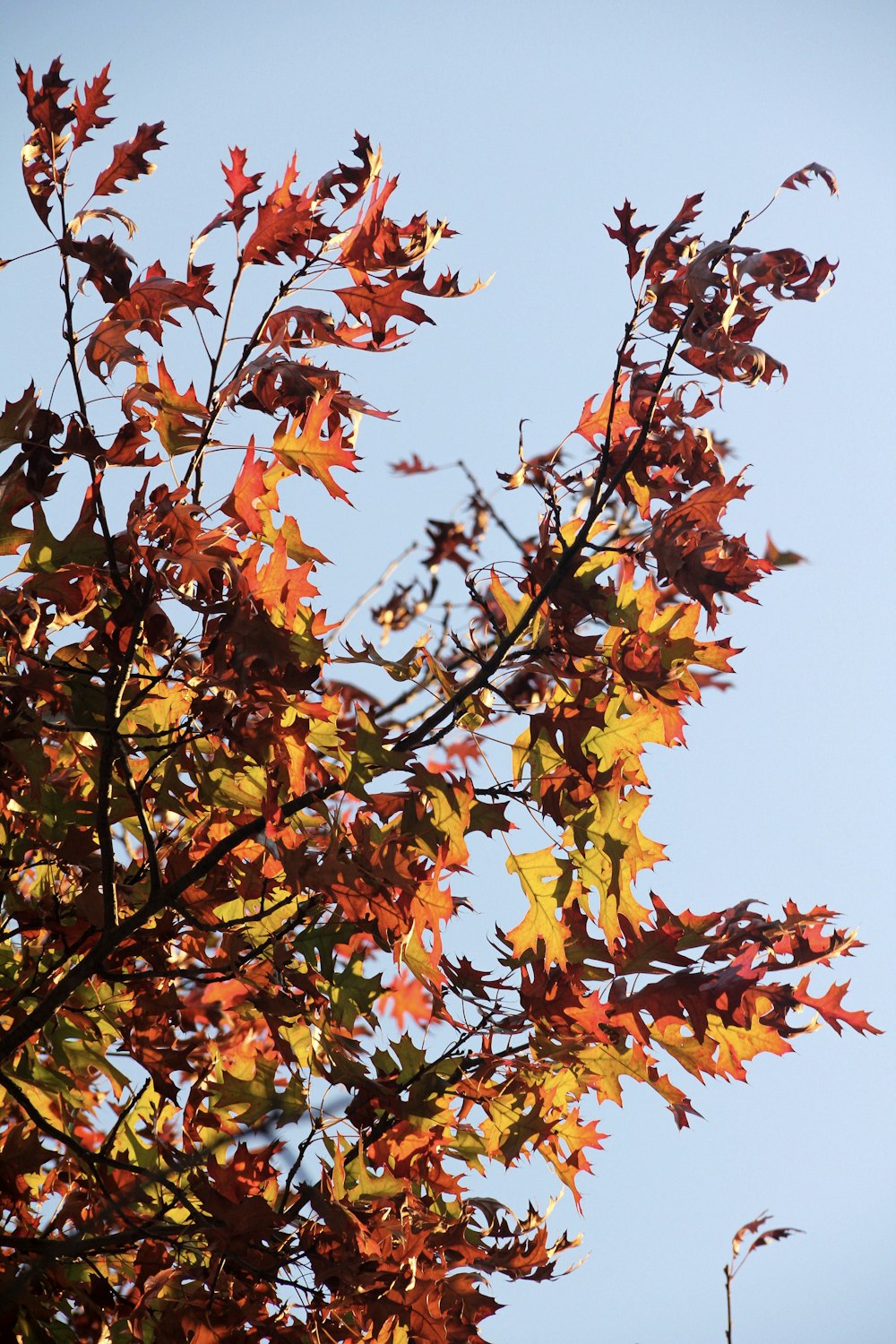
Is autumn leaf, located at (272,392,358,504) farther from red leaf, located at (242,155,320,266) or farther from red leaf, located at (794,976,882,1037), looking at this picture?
red leaf, located at (794,976,882,1037)

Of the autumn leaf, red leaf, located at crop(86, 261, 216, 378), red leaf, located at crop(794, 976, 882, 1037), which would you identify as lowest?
red leaf, located at crop(794, 976, 882, 1037)

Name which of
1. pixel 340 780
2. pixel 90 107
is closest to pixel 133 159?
pixel 90 107

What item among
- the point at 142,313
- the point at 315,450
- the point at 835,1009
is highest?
the point at 142,313

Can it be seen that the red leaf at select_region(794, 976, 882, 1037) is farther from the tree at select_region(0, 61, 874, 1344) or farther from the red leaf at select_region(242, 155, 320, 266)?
the red leaf at select_region(242, 155, 320, 266)

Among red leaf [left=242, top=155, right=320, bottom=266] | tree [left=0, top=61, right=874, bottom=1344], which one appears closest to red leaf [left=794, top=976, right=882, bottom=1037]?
tree [left=0, top=61, right=874, bottom=1344]

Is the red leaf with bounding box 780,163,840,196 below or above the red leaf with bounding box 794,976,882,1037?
above

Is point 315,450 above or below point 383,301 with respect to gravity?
below

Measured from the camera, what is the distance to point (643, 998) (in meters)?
1.99

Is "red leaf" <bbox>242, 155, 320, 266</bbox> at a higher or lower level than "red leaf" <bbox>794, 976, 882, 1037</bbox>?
higher

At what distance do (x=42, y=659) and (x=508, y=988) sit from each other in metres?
1.03

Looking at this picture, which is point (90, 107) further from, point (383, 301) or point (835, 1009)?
point (835, 1009)

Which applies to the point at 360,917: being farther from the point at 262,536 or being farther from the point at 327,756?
the point at 262,536

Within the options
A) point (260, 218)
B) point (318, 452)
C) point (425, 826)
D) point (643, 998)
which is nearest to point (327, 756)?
point (425, 826)

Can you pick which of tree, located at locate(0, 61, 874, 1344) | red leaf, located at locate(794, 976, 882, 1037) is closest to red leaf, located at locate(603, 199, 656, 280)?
tree, located at locate(0, 61, 874, 1344)
